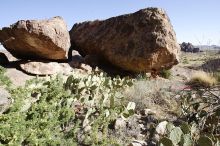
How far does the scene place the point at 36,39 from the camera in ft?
33.0

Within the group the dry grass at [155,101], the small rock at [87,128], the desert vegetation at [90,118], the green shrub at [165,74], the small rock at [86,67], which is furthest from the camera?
the green shrub at [165,74]

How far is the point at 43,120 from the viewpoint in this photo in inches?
239

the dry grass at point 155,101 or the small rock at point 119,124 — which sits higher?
the dry grass at point 155,101

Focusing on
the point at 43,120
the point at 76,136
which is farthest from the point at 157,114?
the point at 43,120

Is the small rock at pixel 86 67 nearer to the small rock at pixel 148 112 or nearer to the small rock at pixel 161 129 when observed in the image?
the small rock at pixel 148 112

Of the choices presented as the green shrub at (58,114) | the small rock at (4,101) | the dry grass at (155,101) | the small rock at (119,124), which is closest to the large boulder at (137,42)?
the dry grass at (155,101)

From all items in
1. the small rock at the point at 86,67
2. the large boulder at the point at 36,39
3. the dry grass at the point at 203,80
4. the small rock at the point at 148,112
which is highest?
the large boulder at the point at 36,39

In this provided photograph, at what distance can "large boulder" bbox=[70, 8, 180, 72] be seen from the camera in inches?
476

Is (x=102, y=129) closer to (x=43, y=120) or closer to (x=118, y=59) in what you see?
(x=43, y=120)

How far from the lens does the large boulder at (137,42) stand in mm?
12086

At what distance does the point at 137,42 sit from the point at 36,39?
3586 millimetres

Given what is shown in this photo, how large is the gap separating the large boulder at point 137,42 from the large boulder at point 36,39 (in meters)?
1.98

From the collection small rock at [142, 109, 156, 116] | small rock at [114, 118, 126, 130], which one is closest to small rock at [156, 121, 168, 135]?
small rock at [114, 118, 126, 130]

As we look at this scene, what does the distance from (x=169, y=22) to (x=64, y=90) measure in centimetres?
639
